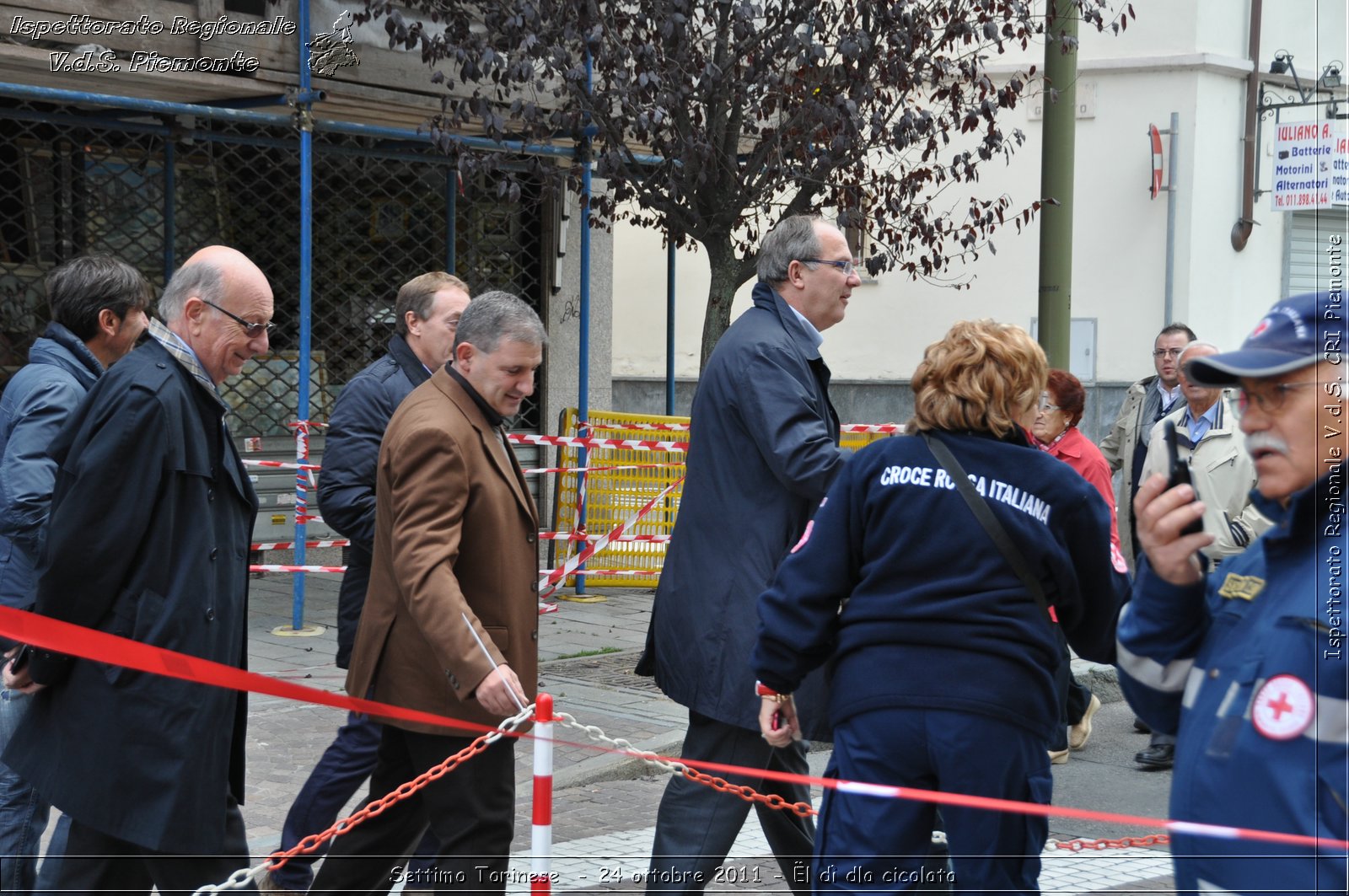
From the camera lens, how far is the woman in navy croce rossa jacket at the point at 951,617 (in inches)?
119

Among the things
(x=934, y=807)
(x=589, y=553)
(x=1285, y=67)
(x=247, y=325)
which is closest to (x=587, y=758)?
(x=247, y=325)

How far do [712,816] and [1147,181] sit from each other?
16188 mm

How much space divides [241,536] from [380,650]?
1.56 ft

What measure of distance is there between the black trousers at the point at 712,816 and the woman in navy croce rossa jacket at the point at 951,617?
0.88 meters

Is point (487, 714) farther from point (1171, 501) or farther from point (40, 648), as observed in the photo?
point (1171, 501)

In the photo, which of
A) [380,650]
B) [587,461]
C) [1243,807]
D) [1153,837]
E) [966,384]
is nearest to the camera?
[1243,807]

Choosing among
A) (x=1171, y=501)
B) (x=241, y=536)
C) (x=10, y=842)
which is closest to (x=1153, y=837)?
(x=1171, y=501)

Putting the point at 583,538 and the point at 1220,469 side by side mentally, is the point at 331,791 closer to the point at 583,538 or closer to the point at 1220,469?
the point at 1220,469

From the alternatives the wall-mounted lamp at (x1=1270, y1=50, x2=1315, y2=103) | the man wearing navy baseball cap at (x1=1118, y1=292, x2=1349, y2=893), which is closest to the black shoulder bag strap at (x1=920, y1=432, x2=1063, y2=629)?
the man wearing navy baseball cap at (x1=1118, y1=292, x2=1349, y2=893)

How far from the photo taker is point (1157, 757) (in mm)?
6645

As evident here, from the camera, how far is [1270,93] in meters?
18.7

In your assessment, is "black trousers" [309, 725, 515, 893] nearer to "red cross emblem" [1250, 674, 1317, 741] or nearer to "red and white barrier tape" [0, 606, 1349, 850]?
"red and white barrier tape" [0, 606, 1349, 850]

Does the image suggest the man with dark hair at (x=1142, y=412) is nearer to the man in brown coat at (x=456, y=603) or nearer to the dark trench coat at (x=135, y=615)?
the man in brown coat at (x=456, y=603)

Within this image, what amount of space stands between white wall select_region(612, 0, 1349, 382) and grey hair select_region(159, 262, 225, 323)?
49.2 ft
